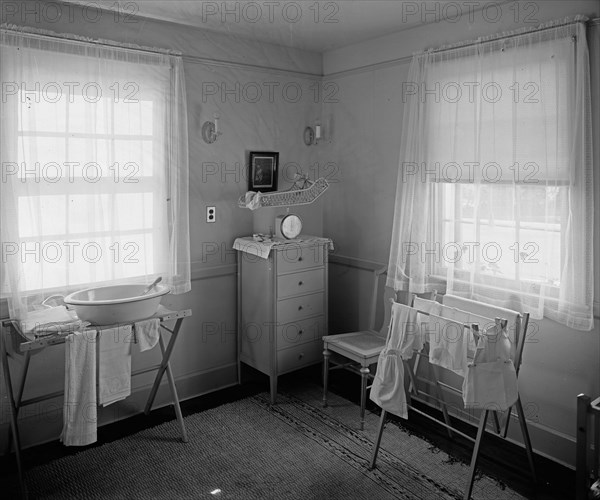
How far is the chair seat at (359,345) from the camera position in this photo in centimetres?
320

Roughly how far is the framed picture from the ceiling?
2.57ft

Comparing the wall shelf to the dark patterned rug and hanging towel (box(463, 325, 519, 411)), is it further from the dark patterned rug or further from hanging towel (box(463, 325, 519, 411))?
hanging towel (box(463, 325, 519, 411))

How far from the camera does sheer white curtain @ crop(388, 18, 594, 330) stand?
2.61 m

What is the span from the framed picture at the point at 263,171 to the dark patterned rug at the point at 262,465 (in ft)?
5.06

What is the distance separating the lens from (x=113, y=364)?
8.91 ft

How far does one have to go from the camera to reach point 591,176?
2564 millimetres

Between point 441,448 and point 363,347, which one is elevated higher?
point 363,347

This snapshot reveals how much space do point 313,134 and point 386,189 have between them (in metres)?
0.79

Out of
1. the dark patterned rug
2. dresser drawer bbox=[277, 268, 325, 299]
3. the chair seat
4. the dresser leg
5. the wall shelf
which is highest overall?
the wall shelf

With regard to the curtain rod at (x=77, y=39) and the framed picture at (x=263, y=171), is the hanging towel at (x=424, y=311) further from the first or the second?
the curtain rod at (x=77, y=39)

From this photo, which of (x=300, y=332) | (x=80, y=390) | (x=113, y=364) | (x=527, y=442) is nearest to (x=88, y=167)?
(x=113, y=364)

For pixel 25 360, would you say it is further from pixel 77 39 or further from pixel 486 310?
pixel 486 310

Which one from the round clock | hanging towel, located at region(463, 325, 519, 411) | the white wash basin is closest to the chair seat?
the round clock

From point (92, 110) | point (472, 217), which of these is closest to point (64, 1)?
point (92, 110)
